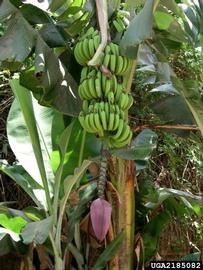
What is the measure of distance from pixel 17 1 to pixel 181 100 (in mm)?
724

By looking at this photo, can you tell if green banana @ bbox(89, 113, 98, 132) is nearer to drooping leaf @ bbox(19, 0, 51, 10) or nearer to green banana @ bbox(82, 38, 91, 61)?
green banana @ bbox(82, 38, 91, 61)

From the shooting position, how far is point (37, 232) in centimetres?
149

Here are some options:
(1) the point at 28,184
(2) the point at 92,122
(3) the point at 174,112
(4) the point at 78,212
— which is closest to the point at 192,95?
(3) the point at 174,112

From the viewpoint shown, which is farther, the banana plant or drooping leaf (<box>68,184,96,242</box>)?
drooping leaf (<box>68,184,96,242</box>)

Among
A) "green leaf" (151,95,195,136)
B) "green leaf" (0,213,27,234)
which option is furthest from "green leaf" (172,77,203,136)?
"green leaf" (0,213,27,234)

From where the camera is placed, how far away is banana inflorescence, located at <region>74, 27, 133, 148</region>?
1.30 meters

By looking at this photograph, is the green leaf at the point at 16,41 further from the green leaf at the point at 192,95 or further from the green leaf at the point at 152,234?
the green leaf at the point at 152,234

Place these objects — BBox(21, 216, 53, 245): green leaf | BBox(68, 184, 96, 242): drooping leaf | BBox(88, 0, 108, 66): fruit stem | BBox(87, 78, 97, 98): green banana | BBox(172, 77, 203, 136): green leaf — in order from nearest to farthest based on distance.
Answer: BBox(88, 0, 108, 66): fruit stem
BBox(87, 78, 97, 98): green banana
BBox(21, 216, 53, 245): green leaf
BBox(172, 77, 203, 136): green leaf
BBox(68, 184, 96, 242): drooping leaf

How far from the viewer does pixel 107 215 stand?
1.50 metres

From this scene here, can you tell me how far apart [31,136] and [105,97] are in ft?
1.73

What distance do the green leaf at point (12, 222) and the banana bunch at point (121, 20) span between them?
29.4 inches

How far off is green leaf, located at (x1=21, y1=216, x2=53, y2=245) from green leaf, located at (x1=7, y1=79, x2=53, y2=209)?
0.25 metres

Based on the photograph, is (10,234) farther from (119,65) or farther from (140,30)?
(140,30)

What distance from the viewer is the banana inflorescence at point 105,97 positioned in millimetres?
1304
